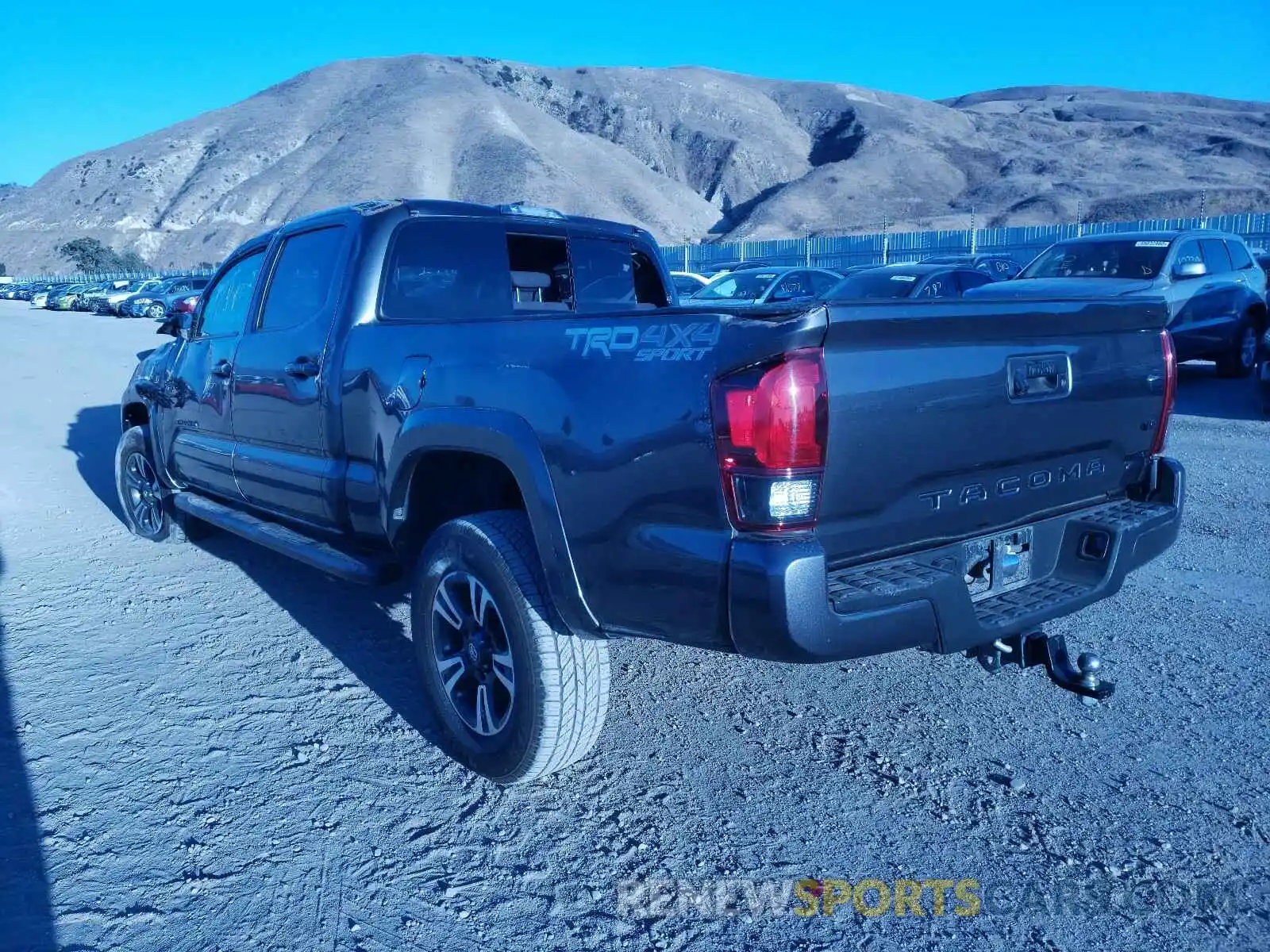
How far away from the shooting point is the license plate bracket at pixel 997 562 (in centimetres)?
290

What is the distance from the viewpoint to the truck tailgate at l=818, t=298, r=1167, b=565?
2.50 metres

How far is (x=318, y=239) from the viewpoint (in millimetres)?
4363

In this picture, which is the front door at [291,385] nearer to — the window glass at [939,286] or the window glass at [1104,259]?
the window glass at [1104,259]

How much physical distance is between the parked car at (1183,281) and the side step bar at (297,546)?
8092 mm

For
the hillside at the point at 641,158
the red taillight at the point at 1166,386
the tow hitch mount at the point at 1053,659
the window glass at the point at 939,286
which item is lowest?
the tow hitch mount at the point at 1053,659

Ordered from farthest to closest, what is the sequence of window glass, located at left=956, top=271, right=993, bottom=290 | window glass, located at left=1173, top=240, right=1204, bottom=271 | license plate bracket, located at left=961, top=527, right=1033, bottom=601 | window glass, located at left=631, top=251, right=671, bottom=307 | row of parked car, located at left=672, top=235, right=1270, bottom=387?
window glass, located at left=956, top=271, right=993, bottom=290, window glass, located at left=1173, top=240, right=1204, bottom=271, row of parked car, located at left=672, top=235, right=1270, bottom=387, window glass, located at left=631, top=251, right=671, bottom=307, license plate bracket, located at left=961, top=527, right=1033, bottom=601

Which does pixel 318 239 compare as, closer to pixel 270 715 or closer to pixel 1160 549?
pixel 270 715

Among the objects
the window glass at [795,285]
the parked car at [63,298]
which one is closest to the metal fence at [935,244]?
the window glass at [795,285]

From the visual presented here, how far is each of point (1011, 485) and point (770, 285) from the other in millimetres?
13358

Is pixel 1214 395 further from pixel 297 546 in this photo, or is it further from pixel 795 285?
pixel 297 546

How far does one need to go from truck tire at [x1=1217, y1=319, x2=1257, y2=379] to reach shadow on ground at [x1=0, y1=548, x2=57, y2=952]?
1273 centimetres

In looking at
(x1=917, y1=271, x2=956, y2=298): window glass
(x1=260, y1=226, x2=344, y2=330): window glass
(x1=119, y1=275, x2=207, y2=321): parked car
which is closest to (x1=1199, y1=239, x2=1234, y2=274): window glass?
(x1=917, y1=271, x2=956, y2=298): window glass

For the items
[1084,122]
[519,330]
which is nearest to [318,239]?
[519,330]

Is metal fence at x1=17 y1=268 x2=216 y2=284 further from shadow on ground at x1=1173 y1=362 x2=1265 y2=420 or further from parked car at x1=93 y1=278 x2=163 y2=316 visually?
shadow on ground at x1=1173 y1=362 x2=1265 y2=420
